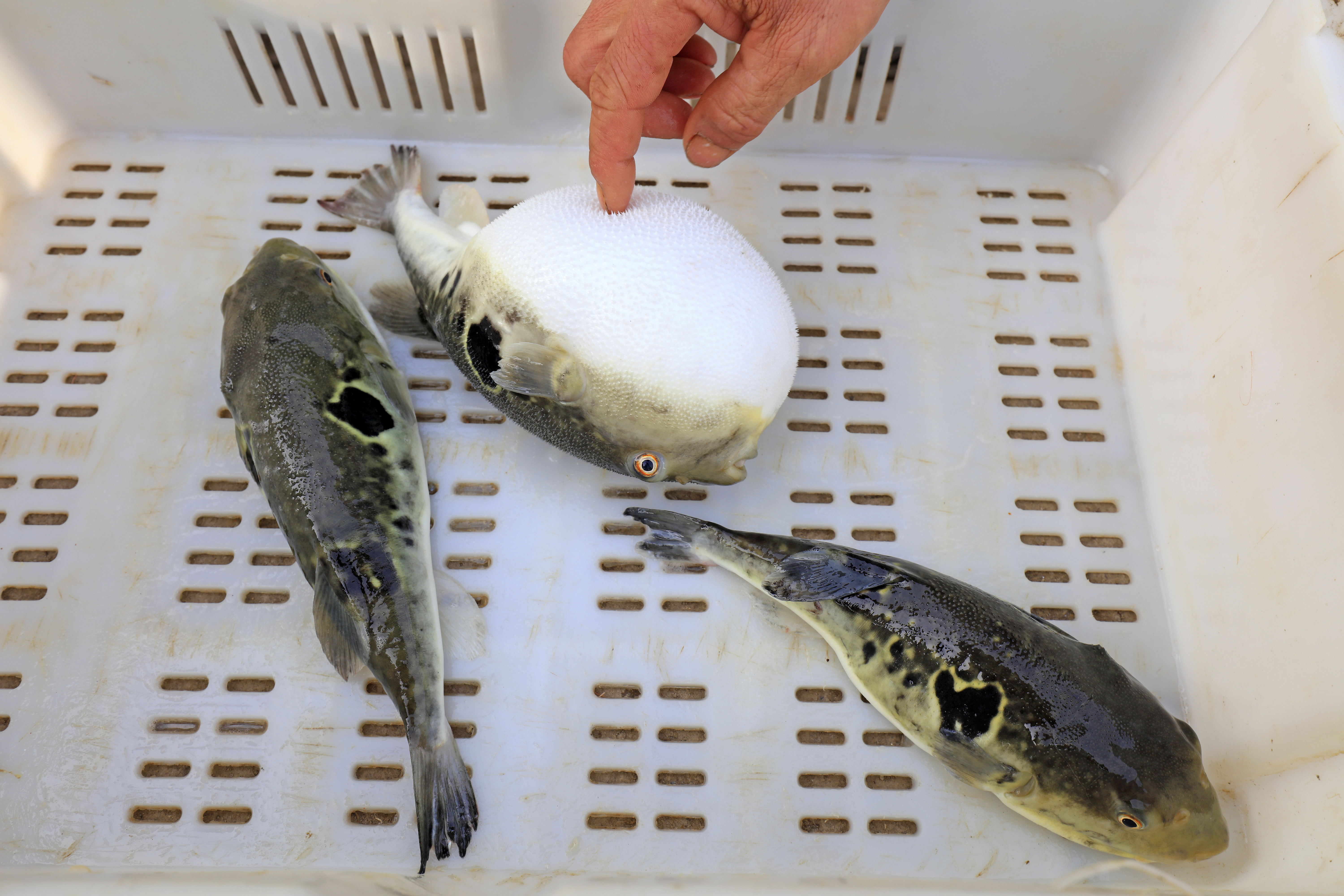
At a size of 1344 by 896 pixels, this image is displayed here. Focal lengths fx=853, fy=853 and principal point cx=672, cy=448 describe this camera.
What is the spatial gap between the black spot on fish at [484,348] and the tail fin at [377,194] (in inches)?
21.1

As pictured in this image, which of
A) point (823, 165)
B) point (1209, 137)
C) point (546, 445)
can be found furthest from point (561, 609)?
point (1209, 137)

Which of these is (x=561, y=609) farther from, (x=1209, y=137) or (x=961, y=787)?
(x=1209, y=137)

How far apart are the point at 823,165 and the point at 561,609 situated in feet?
4.13

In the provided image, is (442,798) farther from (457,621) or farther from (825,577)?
(825,577)

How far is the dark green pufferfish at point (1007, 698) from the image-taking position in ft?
4.63

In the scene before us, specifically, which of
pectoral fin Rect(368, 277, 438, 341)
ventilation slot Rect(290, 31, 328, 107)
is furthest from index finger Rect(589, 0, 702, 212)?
ventilation slot Rect(290, 31, 328, 107)

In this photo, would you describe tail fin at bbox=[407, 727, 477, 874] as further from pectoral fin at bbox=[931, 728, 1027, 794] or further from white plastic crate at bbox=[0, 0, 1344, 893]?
pectoral fin at bbox=[931, 728, 1027, 794]

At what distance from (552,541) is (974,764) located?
91 cm

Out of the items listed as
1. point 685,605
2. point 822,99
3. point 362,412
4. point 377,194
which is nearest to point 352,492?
point 362,412

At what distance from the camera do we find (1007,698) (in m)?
1.48

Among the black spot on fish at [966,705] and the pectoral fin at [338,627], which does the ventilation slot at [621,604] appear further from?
the black spot on fish at [966,705]

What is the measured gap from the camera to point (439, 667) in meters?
1.58

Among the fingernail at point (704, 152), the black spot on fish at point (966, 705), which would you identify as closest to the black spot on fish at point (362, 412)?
the fingernail at point (704, 152)

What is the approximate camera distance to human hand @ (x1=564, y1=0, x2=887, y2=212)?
1.32 meters
